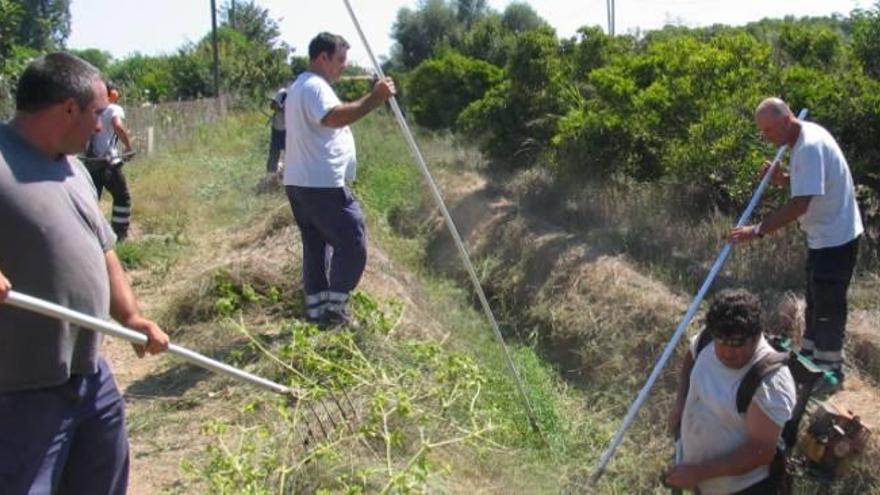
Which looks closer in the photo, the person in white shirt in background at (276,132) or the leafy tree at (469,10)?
the person in white shirt in background at (276,132)

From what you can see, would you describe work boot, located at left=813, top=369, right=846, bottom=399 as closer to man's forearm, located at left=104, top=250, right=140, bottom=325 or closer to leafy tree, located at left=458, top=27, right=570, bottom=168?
man's forearm, located at left=104, top=250, right=140, bottom=325

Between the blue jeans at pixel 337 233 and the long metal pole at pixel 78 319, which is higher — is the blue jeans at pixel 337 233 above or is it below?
below

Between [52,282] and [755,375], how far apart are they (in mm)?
2443

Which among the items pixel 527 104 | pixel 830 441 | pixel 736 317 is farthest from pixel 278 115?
pixel 736 317

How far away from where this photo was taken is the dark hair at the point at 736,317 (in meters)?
3.61

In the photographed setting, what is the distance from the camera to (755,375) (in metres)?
3.63

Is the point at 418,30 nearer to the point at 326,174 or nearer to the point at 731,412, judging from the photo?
the point at 326,174

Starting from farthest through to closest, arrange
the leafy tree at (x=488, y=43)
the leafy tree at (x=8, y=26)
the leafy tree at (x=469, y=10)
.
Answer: the leafy tree at (x=469, y=10) < the leafy tree at (x=488, y=43) < the leafy tree at (x=8, y=26)

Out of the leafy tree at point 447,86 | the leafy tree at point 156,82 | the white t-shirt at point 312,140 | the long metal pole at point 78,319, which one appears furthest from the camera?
the leafy tree at point 156,82

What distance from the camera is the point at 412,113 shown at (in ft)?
59.9

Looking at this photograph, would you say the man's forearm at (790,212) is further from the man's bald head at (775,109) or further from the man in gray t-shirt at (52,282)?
the man in gray t-shirt at (52,282)

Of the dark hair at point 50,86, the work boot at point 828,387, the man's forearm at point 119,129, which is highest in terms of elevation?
the dark hair at point 50,86

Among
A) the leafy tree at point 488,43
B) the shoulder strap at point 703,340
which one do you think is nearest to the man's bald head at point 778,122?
the shoulder strap at point 703,340

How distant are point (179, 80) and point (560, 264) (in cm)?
3063
